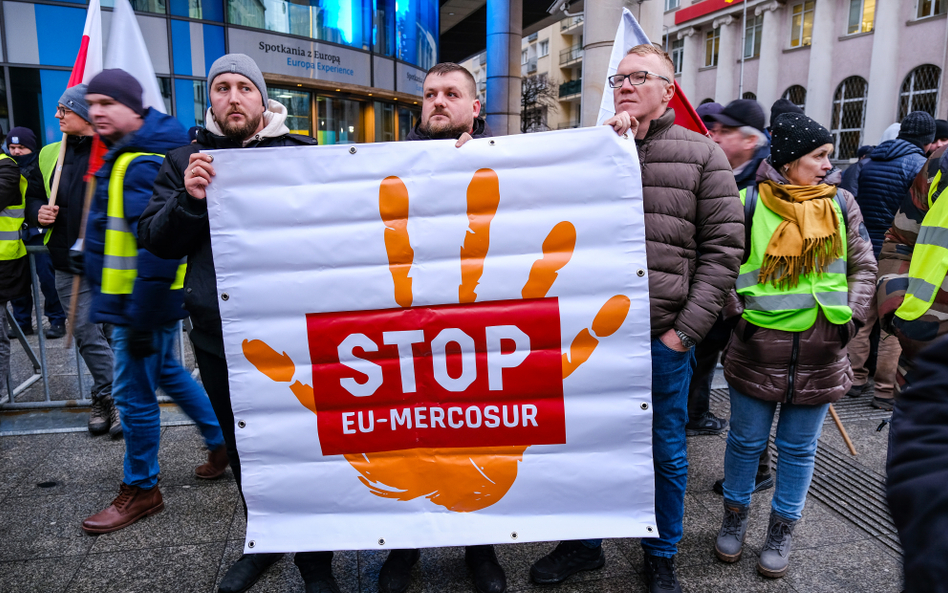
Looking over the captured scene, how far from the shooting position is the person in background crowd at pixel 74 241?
3.86m

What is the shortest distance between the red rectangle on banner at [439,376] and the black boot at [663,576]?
727 millimetres

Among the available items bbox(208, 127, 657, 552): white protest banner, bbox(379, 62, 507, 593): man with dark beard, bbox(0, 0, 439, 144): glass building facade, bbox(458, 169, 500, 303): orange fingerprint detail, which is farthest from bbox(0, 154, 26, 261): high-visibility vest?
bbox(0, 0, 439, 144): glass building facade

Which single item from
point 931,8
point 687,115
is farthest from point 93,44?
point 931,8

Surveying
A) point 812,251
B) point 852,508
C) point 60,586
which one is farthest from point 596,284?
point 60,586

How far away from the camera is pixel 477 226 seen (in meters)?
2.32

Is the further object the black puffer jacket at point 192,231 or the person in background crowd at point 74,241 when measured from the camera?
the person in background crowd at point 74,241

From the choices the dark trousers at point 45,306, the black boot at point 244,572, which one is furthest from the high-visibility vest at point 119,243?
the dark trousers at point 45,306

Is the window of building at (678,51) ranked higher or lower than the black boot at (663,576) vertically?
higher

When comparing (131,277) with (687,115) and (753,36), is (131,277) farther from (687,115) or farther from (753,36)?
(753,36)

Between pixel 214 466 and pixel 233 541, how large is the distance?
695 mm

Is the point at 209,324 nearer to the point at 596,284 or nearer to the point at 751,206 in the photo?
the point at 596,284

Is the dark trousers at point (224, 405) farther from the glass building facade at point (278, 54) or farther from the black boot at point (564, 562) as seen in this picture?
the glass building facade at point (278, 54)

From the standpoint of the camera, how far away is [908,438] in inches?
33.6

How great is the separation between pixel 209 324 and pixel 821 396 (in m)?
2.48
